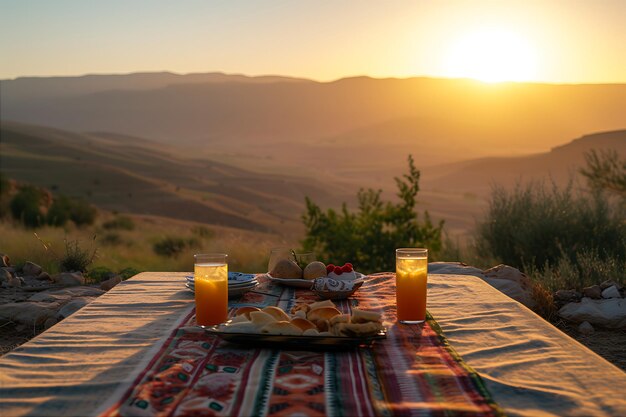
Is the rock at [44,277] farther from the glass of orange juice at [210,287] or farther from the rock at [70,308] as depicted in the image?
the glass of orange juice at [210,287]

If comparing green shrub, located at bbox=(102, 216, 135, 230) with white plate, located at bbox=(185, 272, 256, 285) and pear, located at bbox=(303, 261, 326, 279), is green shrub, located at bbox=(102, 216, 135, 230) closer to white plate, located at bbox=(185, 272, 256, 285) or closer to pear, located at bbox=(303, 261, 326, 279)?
white plate, located at bbox=(185, 272, 256, 285)

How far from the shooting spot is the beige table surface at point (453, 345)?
1851mm

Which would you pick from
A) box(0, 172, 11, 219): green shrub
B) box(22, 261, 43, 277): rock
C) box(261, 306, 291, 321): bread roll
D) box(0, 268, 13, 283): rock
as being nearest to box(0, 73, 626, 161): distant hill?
box(0, 172, 11, 219): green shrub

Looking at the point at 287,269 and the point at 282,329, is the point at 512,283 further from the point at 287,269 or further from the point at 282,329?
the point at 282,329

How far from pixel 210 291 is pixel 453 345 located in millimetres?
946

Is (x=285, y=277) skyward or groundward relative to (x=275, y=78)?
groundward

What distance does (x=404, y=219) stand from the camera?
1021 cm

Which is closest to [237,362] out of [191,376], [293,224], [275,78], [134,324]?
[191,376]

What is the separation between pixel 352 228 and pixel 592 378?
314 inches

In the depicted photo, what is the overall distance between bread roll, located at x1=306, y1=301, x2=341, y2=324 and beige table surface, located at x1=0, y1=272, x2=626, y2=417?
46cm

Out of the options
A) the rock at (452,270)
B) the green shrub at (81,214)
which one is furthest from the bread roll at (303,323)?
the green shrub at (81,214)

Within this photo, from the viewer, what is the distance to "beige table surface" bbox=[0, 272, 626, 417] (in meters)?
1.85

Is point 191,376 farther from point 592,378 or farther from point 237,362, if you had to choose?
point 592,378

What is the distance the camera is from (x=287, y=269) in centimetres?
344
